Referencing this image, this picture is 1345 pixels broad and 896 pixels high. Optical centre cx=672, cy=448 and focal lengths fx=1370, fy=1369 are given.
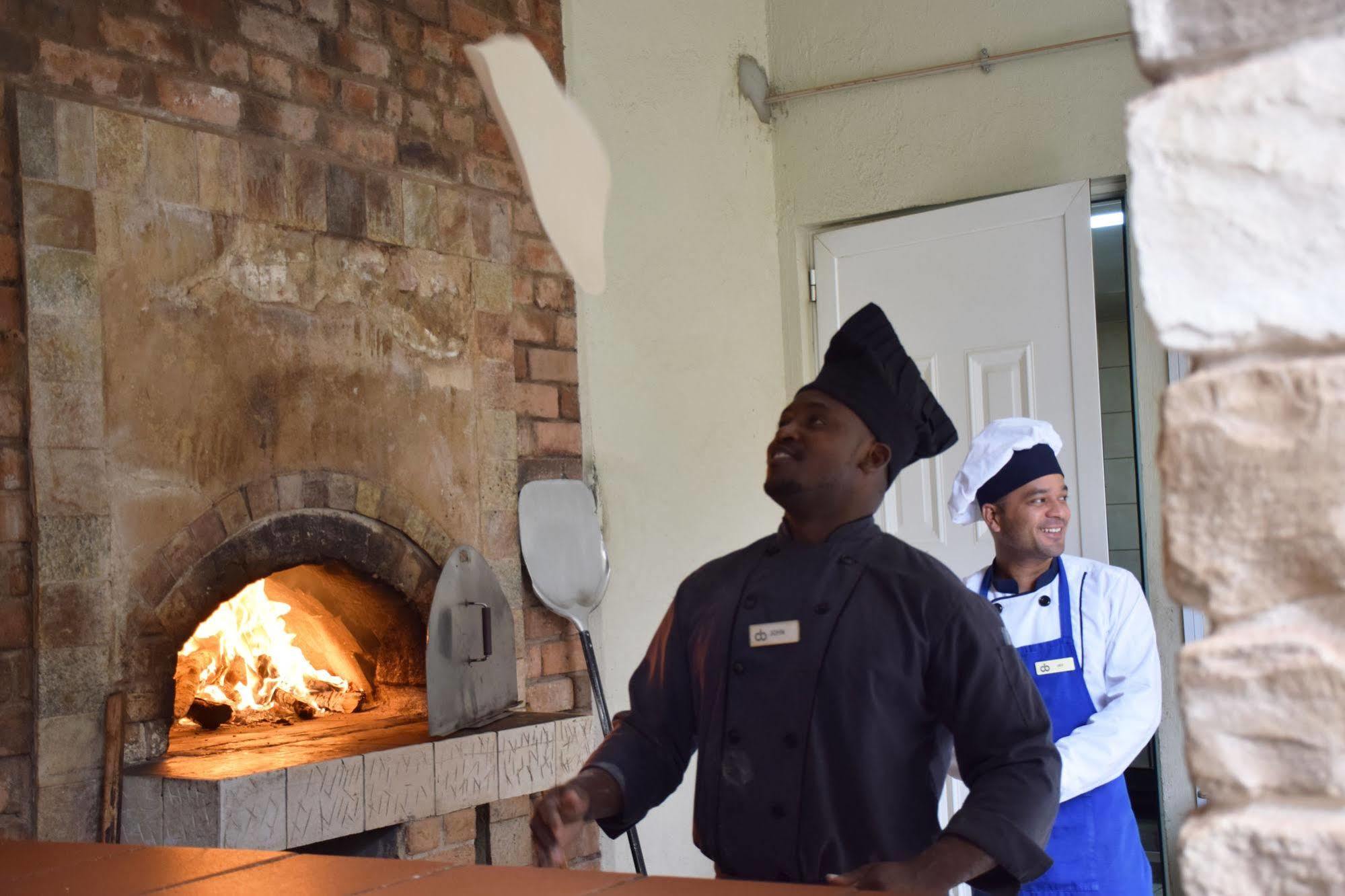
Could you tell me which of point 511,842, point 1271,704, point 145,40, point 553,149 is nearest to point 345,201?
point 145,40

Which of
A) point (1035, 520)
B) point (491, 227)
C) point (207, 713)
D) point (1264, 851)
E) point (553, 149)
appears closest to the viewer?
point (1264, 851)

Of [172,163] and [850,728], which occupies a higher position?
[172,163]

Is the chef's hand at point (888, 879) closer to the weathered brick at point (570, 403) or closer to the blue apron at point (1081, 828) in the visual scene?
the blue apron at point (1081, 828)

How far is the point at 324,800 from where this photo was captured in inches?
106

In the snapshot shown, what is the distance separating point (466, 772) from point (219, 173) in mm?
1437

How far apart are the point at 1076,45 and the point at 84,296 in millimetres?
3085

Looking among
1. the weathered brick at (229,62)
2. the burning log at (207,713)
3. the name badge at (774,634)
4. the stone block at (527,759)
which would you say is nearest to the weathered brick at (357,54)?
the weathered brick at (229,62)

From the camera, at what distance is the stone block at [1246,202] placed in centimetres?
58

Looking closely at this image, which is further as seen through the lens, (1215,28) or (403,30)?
(403,30)

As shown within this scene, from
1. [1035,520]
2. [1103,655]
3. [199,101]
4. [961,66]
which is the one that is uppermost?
[961,66]

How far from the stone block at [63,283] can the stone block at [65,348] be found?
0.05ft

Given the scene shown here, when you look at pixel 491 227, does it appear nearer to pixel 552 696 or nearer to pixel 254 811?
pixel 552 696

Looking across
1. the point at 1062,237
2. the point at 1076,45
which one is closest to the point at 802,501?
the point at 1062,237

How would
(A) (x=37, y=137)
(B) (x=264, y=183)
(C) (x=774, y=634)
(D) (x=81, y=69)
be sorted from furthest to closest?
1. (B) (x=264, y=183)
2. (D) (x=81, y=69)
3. (A) (x=37, y=137)
4. (C) (x=774, y=634)
